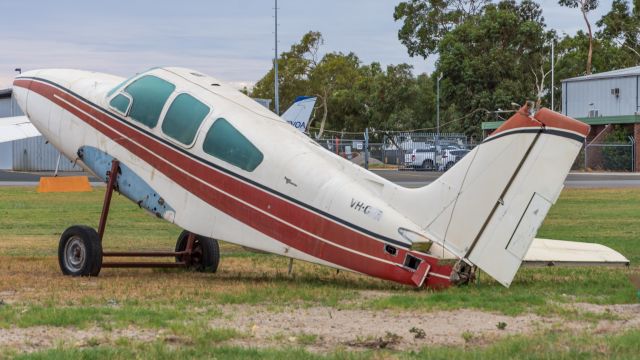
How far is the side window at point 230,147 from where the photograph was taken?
13.8 m

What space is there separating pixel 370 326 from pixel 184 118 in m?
5.52

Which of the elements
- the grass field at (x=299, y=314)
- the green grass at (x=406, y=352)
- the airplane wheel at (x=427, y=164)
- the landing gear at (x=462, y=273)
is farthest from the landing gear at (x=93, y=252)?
the airplane wheel at (x=427, y=164)


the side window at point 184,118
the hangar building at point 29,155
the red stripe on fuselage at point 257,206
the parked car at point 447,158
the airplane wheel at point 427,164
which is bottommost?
the hangar building at point 29,155

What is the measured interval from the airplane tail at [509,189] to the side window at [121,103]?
18.4 feet

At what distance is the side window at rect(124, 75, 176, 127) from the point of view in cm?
1497

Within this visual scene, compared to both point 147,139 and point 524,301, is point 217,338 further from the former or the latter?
point 147,139

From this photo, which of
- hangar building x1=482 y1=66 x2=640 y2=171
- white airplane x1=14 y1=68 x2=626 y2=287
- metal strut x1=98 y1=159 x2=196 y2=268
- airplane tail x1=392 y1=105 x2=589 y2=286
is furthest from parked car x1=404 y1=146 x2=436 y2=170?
airplane tail x1=392 y1=105 x2=589 y2=286

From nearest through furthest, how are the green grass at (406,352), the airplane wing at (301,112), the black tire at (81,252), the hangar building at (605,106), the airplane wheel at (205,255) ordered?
the green grass at (406,352) < the black tire at (81,252) < the airplane wheel at (205,255) < the airplane wing at (301,112) < the hangar building at (605,106)

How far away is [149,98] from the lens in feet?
49.5

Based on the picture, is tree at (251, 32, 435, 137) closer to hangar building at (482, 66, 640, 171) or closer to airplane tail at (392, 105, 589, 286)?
hangar building at (482, 66, 640, 171)

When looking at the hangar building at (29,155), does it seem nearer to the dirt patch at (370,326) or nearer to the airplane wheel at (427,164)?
the airplane wheel at (427,164)

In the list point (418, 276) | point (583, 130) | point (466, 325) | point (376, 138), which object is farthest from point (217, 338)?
point (376, 138)

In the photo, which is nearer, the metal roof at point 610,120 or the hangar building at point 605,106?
the hangar building at point 605,106

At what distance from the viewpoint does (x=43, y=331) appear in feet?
32.1
